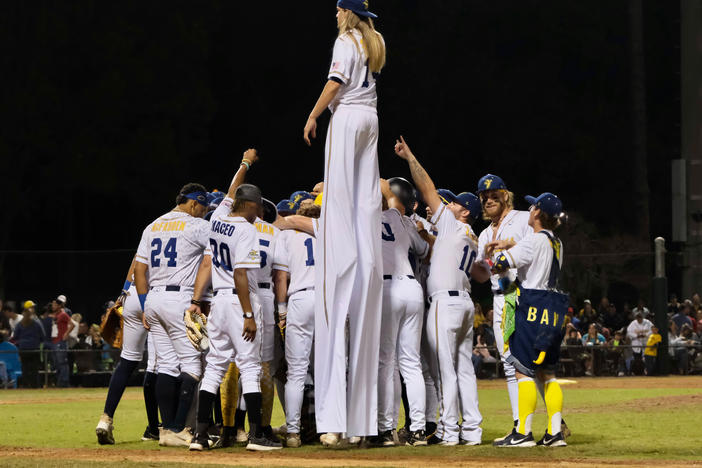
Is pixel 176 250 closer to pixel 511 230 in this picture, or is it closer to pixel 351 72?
pixel 351 72

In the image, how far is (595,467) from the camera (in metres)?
8.34

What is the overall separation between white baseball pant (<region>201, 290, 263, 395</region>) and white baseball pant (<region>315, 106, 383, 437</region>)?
1.85 feet

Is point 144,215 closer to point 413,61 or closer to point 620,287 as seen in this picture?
point 413,61

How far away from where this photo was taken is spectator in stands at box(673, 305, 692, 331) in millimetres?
23984

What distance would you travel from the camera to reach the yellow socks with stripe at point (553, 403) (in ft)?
31.3

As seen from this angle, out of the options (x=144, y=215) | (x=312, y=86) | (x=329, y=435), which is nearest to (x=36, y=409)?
(x=329, y=435)

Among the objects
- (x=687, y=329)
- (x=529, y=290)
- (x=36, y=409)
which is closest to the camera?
(x=529, y=290)

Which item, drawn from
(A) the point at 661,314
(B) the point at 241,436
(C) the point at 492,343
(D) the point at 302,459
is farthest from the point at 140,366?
(D) the point at 302,459

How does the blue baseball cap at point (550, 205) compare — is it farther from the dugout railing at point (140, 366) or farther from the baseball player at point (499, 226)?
the dugout railing at point (140, 366)

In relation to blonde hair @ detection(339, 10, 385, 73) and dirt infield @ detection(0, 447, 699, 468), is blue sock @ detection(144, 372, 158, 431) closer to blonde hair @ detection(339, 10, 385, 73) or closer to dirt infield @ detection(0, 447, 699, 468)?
dirt infield @ detection(0, 447, 699, 468)

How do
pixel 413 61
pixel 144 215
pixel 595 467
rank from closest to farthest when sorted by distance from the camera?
pixel 595 467
pixel 144 215
pixel 413 61

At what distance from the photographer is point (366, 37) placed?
938cm

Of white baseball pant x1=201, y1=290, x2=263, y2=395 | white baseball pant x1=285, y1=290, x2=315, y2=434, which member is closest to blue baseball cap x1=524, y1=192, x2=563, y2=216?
white baseball pant x1=285, y1=290, x2=315, y2=434

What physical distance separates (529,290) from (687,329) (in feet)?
50.2
